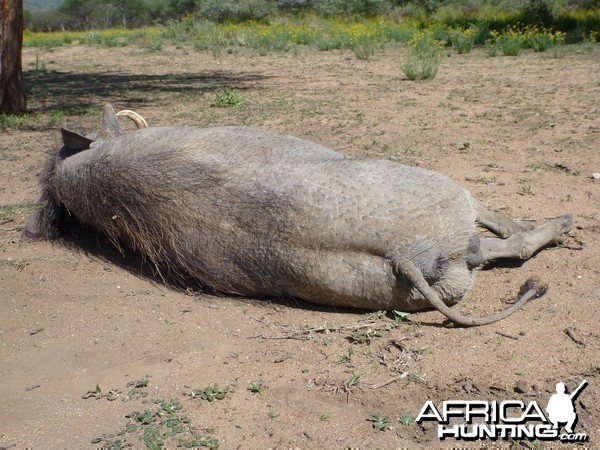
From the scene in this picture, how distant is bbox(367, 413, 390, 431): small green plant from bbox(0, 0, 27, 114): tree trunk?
7085mm

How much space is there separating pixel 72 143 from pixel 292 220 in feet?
5.72

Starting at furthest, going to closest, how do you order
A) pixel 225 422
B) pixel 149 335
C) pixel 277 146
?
pixel 277 146
pixel 149 335
pixel 225 422

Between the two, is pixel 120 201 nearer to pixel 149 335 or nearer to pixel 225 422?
pixel 149 335

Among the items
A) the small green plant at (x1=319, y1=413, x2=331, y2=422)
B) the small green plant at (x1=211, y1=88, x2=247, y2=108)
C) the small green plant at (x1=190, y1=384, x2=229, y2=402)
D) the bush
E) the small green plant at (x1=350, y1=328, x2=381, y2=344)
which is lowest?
the small green plant at (x1=319, y1=413, x2=331, y2=422)

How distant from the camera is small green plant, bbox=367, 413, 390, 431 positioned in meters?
2.66

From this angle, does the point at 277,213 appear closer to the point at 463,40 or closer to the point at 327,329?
the point at 327,329

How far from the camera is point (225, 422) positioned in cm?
277

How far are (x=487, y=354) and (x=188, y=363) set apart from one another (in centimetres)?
132

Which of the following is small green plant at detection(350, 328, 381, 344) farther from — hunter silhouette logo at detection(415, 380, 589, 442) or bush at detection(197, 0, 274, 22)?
bush at detection(197, 0, 274, 22)

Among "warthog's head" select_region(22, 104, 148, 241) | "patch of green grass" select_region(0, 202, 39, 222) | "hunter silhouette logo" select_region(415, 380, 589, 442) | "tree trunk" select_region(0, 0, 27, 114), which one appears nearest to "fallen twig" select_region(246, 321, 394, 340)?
"hunter silhouette logo" select_region(415, 380, 589, 442)

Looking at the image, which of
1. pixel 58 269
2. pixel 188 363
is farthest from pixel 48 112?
pixel 188 363

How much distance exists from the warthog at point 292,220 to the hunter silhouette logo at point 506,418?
538mm

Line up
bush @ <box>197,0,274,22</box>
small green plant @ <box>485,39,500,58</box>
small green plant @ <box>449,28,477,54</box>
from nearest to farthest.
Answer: small green plant @ <box>485,39,500,58</box>, small green plant @ <box>449,28,477,54</box>, bush @ <box>197,0,274,22</box>

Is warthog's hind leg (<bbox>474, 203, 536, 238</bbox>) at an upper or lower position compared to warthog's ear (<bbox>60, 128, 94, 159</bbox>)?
lower
